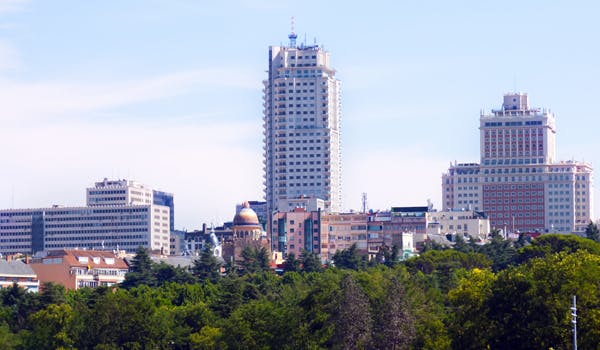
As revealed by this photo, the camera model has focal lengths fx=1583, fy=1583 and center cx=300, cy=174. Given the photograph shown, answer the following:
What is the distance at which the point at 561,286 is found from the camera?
118 metres

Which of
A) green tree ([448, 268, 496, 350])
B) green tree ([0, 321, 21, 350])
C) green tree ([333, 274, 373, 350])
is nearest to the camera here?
green tree ([448, 268, 496, 350])

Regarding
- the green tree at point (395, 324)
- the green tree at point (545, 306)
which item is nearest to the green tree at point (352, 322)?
the green tree at point (395, 324)

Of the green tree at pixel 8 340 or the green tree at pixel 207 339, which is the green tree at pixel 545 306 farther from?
the green tree at pixel 8 340

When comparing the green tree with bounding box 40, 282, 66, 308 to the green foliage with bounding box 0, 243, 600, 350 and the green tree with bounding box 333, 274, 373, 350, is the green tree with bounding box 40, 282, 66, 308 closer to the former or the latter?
the green foliage with bounding box 0, 243, 600, 350

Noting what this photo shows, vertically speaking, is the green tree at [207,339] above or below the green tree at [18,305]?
below

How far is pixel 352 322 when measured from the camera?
136 m

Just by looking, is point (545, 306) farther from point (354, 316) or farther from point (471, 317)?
point (354, 316)

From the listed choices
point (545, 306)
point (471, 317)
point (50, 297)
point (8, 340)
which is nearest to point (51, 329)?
point (8, 340)

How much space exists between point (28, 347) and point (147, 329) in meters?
13.0

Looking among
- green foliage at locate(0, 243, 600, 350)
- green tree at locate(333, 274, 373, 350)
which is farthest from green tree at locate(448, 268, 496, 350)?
green tree at locate(333, 274, 373, 350)

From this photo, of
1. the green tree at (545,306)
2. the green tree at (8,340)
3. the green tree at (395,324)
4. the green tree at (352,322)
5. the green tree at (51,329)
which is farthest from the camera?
the green tree at (51,329)

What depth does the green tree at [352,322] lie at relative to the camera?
135 m

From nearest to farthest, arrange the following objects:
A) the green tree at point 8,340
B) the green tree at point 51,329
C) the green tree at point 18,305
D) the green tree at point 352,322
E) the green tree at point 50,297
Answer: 1. the green tree at point 352,322
2. the green tree at point 8,340
3. the green tree at point 51,329
4. the green tree at point 18,305
5. the green tree at point 50,297

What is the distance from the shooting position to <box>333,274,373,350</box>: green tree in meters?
135
